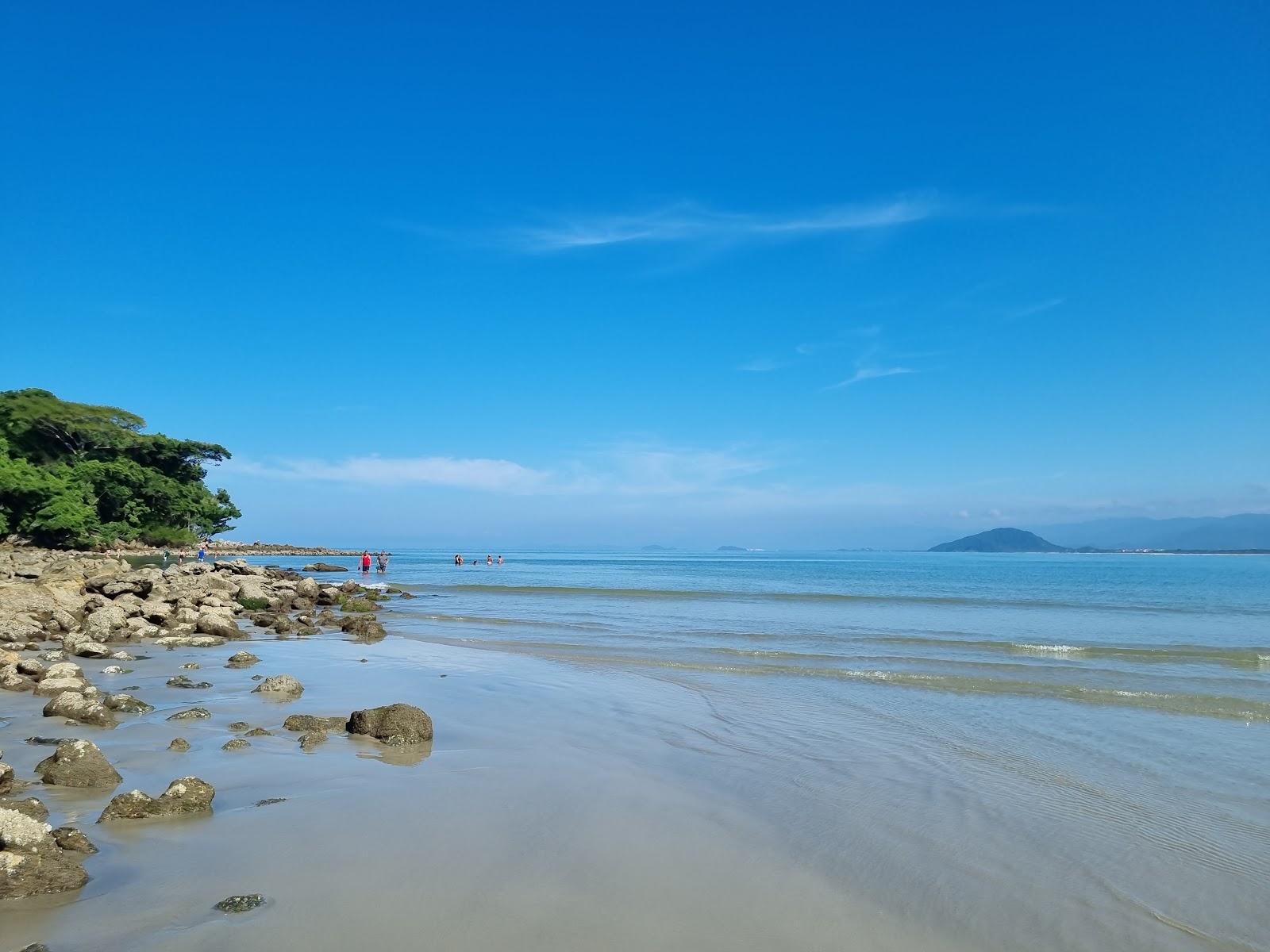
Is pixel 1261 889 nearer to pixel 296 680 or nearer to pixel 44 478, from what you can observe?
pixel 296 680

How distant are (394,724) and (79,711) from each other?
134 inches

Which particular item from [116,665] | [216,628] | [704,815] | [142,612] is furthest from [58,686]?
[142,612]

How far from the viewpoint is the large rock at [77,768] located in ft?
19.1

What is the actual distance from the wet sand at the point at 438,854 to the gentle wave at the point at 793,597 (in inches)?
1028

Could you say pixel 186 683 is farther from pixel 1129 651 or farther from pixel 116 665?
pixel 1129 651

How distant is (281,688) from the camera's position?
10289mm

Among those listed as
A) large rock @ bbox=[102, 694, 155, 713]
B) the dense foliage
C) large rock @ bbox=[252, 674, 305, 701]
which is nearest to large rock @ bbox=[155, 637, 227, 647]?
large rock @ bbox=[252, 674, 305, 701]

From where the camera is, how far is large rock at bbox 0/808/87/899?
399 centimetres

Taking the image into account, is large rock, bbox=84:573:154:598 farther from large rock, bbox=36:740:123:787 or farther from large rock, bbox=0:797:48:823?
large rock, bbox=0:797:48:823

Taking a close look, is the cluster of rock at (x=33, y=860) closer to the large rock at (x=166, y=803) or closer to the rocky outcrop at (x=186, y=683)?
the large rock at (x=166, y=803)

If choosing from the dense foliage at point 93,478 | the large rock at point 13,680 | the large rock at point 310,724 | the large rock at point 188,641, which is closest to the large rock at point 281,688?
the large rock at point 310,724

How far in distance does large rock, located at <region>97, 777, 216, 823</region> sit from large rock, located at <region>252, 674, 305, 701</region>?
4.61 metres

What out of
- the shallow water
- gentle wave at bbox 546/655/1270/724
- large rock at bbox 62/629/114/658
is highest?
large rock at bbox 62/629/114/658

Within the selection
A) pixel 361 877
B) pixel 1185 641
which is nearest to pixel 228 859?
pixel 361 877
